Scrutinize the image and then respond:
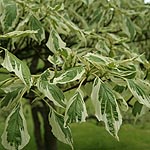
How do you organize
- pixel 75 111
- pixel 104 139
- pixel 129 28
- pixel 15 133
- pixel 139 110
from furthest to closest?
1. pixel 104 139
2. pixel 129 28
3. pixel 139 110
4. pixel 15 133
5. pixel 75 111

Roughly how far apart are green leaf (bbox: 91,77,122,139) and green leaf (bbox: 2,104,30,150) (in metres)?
0.24

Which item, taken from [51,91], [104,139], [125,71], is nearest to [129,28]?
[125,71]

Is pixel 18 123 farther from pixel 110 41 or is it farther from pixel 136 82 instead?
pixel 110 41

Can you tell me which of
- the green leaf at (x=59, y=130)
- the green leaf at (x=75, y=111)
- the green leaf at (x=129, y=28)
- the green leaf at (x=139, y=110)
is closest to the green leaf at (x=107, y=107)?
the green leaf at (x=75, y=111)

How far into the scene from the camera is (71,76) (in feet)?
4.39

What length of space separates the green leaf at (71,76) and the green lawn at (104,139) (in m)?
4.28

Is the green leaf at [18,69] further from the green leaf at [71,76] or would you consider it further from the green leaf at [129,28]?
the green leaf at [129,28]

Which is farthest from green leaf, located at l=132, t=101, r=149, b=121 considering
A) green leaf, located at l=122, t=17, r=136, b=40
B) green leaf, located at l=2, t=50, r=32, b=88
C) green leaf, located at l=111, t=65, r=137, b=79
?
green leaf, located at l=122, t=17, r=136, b=40

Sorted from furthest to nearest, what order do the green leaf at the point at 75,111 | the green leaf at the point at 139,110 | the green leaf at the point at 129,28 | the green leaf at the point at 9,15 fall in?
1. the green leaf at the point at 129,28
2. the green leaf at the point at 9,15
3. the green leaf at the point at 139,110
4. the green leaf at the point at 75,111

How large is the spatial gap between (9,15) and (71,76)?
0.68 m

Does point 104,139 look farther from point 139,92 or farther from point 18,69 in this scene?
A: point 18,69

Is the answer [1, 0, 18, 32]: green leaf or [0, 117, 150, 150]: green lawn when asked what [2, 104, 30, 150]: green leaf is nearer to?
[1, 0, 18, 32]: green leaf

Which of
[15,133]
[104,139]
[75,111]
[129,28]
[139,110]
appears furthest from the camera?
[104,139]

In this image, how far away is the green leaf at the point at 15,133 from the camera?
139 centimetres
